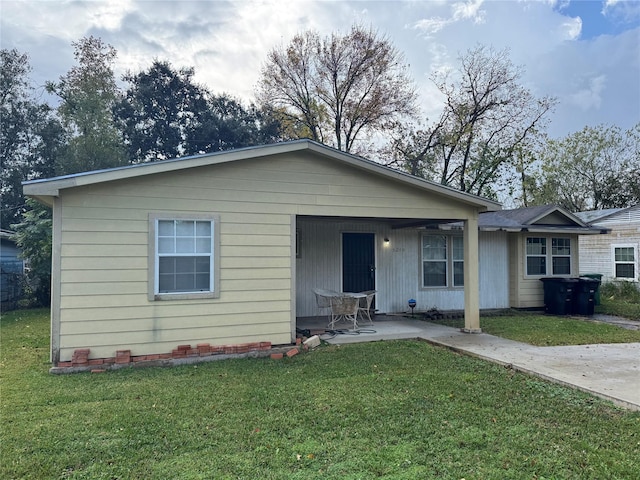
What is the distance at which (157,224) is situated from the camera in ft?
20.1

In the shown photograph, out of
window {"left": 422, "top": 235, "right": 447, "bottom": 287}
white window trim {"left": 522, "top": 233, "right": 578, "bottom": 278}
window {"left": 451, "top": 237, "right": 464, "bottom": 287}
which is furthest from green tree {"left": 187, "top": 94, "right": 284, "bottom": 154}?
white window trim {"left": 522, "top": 233, "right": 578, "bottom": 278}

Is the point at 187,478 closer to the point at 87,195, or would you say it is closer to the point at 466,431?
the point at 466,431

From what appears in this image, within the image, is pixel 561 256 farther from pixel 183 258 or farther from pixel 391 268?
pixel 183 258

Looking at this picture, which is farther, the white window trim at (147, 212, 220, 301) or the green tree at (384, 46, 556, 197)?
the green tree at (384, 46, 556, 197)

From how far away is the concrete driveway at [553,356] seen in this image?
4.82 m

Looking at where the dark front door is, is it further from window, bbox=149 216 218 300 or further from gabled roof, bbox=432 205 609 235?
window, bbox=149 216 218 300

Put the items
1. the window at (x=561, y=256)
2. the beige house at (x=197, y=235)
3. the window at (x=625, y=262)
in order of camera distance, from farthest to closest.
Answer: the window at (x=625, y=262), the window at (x=561, y=256), the beige house at (x=197, y=235)

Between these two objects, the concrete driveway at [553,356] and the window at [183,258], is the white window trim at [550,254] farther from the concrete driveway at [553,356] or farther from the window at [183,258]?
the window at [183,258]

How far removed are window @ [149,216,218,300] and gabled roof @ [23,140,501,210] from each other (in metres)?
Answer: 0.75

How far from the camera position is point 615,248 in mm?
16266

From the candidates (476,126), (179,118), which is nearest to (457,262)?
(476,126)

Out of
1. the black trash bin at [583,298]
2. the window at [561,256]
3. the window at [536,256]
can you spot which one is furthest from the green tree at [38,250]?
the black trash bin at [583,298]

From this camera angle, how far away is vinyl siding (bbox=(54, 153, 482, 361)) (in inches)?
227

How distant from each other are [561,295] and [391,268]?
4.69 meters
